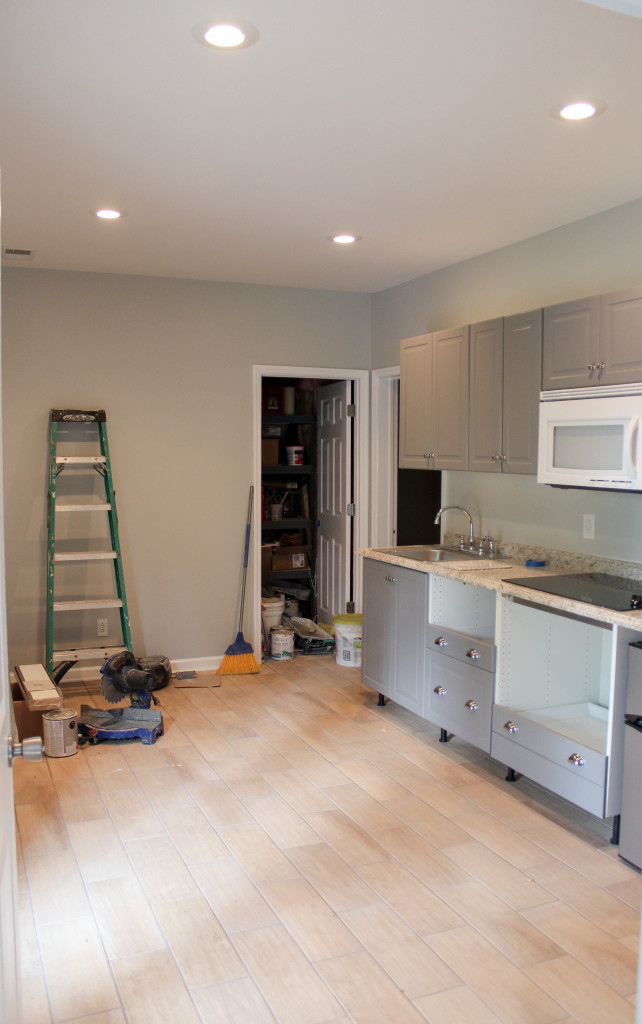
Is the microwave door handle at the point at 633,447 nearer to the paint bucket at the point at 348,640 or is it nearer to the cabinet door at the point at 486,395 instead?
the cabinet door at the point at 486,395

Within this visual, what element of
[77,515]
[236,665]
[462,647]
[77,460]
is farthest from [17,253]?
[462,647]

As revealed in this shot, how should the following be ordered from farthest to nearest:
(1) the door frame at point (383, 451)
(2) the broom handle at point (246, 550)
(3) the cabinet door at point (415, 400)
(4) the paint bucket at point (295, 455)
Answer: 1. (4) the paint bucket at point (295, 455)
2. (1) the door frame at point (383, 451)
3. (2) the broom handle at point (246, 550)
4. (3) the cabinet door at point (415, 400)

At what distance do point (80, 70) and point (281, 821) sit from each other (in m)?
2.75

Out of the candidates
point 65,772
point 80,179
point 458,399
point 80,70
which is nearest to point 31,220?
point 80,179

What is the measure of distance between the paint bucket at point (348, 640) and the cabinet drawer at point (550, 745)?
6.59 ft

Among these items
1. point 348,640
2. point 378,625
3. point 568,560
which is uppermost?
point 568,560

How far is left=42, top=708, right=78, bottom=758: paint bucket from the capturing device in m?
3.95

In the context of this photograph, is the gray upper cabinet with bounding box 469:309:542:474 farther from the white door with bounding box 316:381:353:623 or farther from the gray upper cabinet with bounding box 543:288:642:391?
the white door with bounding box 316:381:353:623

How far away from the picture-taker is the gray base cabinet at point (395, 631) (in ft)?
13.8

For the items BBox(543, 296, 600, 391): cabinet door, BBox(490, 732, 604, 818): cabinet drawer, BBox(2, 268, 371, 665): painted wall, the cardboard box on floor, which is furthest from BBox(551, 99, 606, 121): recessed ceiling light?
the cardboard box on floor

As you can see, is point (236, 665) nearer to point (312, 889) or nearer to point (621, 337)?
point (312, 889)

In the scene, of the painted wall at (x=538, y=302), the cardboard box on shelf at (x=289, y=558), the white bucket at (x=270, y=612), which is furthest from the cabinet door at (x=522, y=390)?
the cardboard box on shelf at (x=289, y=558)

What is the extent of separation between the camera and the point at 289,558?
672cm

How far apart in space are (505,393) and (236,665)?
2.63 m
